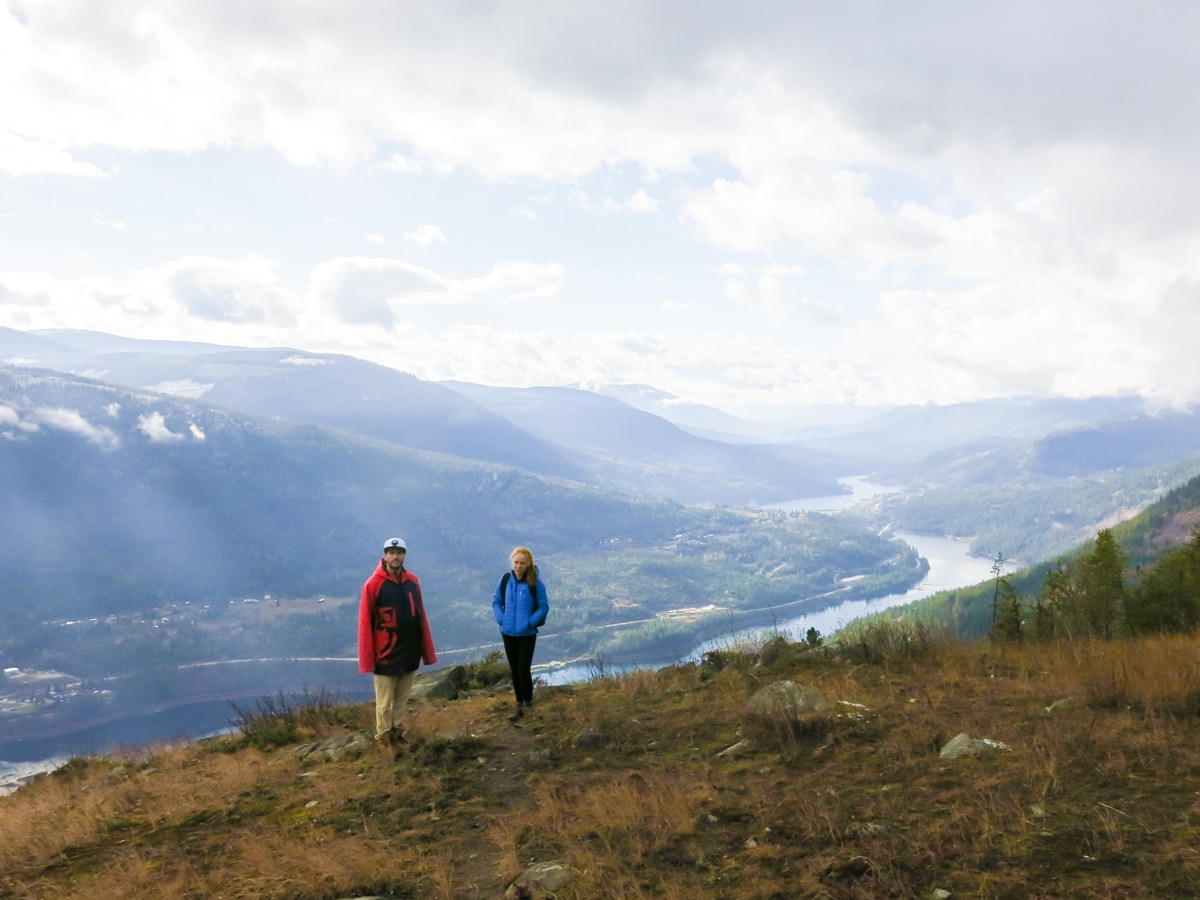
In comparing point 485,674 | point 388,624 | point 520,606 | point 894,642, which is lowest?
point 485,674

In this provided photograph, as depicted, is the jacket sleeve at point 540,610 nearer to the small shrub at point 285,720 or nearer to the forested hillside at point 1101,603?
the small shrub at point 285,720

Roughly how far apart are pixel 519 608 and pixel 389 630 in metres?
2.14

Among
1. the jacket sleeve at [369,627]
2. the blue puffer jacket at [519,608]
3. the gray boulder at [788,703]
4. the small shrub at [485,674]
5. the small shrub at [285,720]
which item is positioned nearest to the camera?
the gray boulder at [788,703]

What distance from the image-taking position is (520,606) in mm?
11203

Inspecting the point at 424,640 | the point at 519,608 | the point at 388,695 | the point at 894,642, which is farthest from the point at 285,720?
the point at 894,642

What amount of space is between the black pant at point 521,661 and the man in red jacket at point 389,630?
1.82 meters

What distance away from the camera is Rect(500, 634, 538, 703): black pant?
1142cm

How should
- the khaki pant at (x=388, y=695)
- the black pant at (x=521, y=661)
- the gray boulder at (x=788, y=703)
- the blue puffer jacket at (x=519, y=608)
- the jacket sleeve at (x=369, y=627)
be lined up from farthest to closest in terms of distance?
the black pant at (x=521, y=661), the blue puffer jacket at (x=519, y=608), the khaki pant at (x=388, y=695), the jacket sleeve at (x=369, y=627), the gray boulder at (x=788, y=703)

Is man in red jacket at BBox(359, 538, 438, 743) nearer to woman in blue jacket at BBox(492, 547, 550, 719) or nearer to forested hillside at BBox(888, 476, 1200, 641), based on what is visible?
woman in blue jacket at BBox(492, 547, 550, 719)

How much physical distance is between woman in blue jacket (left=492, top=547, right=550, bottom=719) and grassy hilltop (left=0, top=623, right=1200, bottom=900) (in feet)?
3.62

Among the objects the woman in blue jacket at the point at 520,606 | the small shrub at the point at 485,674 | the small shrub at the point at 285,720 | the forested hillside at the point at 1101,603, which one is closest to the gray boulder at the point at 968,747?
the woman in blue jacket at the point at 520,606

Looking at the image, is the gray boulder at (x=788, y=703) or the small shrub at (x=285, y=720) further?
the small shrub at (x=285, y=720)

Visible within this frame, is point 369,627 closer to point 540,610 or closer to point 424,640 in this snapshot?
point 424,640

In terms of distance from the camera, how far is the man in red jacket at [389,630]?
9.76 metres
